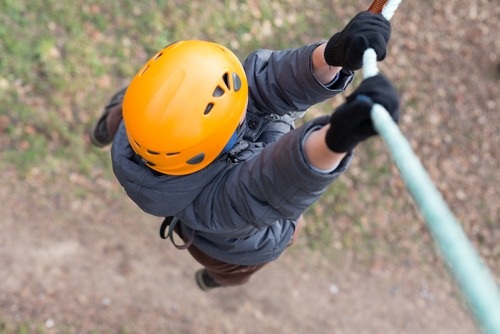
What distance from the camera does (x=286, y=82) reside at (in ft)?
8.73

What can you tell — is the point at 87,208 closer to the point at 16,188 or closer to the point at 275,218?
the point at 16,188

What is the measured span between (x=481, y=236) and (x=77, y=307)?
15.0ft

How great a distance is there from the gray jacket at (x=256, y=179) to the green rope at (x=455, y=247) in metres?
0.54

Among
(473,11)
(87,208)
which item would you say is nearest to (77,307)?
(87,208)

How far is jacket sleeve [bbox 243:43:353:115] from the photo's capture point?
8.54 feet

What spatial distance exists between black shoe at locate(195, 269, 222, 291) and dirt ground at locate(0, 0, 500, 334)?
46 cm

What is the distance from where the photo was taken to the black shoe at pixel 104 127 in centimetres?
386

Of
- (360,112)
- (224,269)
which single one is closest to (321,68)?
(360,112)

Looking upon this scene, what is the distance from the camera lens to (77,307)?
13.4 ft

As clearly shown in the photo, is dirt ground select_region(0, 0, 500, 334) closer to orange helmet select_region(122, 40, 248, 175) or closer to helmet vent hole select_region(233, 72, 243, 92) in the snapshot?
orange helmet select_region(122, 40, 248, 175)

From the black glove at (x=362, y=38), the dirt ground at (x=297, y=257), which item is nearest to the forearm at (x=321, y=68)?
the black glove at (x=362, y=38)

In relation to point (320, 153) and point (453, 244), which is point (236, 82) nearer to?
point (320, 153)

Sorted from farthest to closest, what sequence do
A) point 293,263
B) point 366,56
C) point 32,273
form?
point 293,263
point 32,273
point 366,56

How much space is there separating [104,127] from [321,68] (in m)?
1.99
